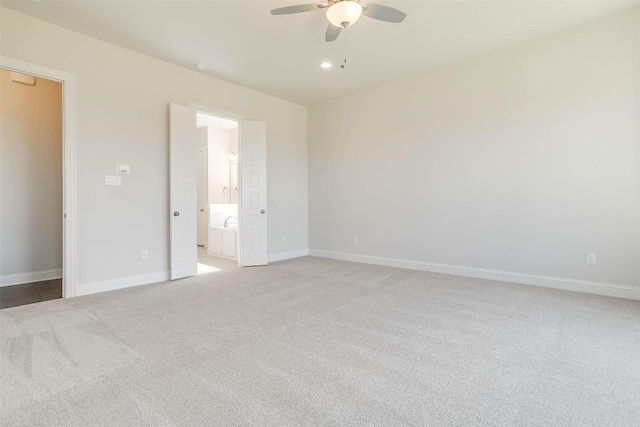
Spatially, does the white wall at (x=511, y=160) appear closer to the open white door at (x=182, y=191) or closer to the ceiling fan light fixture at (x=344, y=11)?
the ceiling fan light fixture at (x=344, y=11)

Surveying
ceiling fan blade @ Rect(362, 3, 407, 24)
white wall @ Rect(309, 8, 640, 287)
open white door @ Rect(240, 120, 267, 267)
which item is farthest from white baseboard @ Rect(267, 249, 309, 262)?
ceiling fan blade @ Rect(362, 3, 407, 24)

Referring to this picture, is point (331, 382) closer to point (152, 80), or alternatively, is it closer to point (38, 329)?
point (38, 329)

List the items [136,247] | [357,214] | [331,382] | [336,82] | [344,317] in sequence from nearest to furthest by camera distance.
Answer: [331,382] → [344,317] → [136,247] → [336,82] → [357,214]

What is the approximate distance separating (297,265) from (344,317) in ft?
7.93

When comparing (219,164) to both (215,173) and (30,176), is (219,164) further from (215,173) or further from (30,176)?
(30,176)

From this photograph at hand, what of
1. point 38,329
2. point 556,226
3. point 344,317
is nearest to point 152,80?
point 38,329

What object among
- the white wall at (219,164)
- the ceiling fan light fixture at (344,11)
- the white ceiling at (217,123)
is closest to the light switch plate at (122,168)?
the ceiling fan light fixture at (344,11)

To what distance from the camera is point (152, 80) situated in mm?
3984

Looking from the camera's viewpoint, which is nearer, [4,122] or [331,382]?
[331,382]

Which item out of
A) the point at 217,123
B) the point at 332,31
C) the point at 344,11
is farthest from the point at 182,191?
the point at 217,123

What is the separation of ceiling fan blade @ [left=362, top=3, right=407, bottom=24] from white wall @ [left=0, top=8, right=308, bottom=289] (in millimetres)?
2883

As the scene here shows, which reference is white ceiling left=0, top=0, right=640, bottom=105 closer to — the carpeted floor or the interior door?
the carpeted floor

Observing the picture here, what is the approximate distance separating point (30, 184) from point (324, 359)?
4.71 m

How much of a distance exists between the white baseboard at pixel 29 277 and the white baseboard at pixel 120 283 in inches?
55.4
